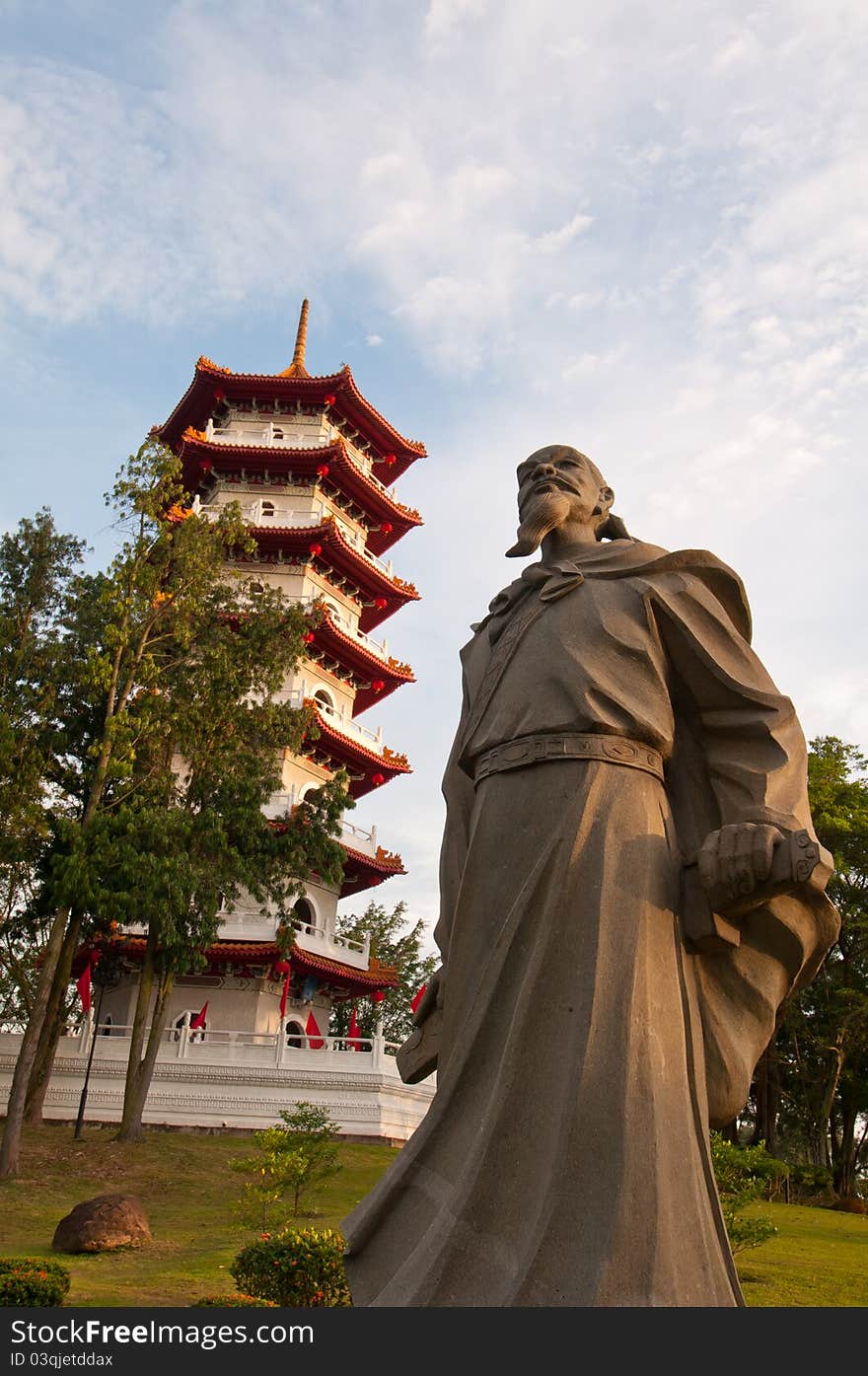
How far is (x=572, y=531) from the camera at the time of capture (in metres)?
3.39

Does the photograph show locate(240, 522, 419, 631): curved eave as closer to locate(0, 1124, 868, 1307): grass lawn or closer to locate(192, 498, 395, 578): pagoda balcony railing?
locate(192, 498, 395, 578): pagoda balcony railing

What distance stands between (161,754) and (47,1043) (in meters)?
4.95

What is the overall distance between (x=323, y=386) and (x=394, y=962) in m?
16.2

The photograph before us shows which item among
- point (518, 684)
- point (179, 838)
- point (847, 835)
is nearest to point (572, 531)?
point (518, 684)

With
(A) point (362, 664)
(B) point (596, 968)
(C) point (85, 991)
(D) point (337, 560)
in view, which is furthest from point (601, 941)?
(D) point (337, 560)

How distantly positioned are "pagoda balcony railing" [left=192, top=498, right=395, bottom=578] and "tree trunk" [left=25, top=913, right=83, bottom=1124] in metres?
11.9

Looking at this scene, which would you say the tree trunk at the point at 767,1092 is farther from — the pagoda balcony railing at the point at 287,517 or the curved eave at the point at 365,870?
the pagoda balcony railing at the point at 287,517

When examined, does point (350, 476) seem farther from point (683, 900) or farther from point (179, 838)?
point (683, 900)

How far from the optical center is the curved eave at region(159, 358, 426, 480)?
94.4 ft

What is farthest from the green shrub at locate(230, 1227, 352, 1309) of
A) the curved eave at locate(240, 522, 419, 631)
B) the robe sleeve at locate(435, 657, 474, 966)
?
the curved eave at locate(240, 522, 419, 631)

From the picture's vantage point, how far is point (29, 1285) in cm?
667

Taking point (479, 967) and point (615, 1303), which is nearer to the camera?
point (615, 1303)

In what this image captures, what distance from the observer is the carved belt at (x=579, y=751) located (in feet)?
9.16

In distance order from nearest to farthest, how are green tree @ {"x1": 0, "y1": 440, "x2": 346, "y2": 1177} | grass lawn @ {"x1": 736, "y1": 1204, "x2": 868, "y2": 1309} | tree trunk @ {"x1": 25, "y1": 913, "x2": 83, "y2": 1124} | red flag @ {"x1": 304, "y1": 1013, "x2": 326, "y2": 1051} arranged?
1. grass lawn @ {"x1": 736, "y1": 1204, "x2": 868, "y2": 1309}
2. green tree @ {"x1": 0, "y1": 440, "x2": 346, "y2": 1177}
3. tree trunk @ {"x1": 25, "y1": 913, "x2": 83, "y2": 1124}
4. red flag @ {"x1": 304, "y1": 1013, "x2": 326, "y2": 1051}
